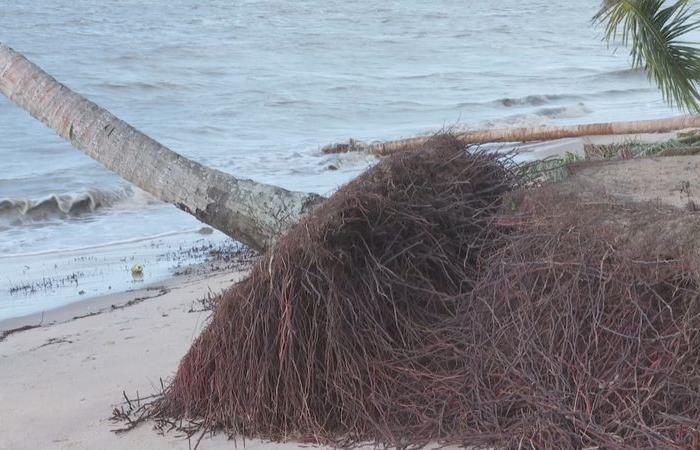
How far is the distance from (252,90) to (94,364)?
19.6 metres

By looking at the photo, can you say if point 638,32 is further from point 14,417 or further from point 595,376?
point 14,417

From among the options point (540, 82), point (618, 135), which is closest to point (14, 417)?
point (618, 135)

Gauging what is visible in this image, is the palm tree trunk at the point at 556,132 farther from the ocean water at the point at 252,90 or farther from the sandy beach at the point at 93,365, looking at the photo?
the sandy beach at the point at 93,365

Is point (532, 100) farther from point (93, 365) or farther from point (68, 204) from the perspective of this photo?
point (93, 365)

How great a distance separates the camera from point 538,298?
12.2 ft

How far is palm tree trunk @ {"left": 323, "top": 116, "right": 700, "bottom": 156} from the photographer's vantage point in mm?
12836

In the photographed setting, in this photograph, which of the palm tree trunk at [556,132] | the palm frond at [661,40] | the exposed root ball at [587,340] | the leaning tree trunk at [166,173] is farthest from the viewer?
the palm tree trunk at [556,132]

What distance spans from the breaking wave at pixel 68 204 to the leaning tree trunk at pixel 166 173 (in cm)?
708

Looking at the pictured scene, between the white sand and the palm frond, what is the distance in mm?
3825

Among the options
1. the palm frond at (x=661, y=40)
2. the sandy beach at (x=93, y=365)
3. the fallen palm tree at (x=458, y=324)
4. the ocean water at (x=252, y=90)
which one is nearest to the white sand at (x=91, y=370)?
the sandy beach at (x=93, y=365)

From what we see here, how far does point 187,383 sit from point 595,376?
1.84 m

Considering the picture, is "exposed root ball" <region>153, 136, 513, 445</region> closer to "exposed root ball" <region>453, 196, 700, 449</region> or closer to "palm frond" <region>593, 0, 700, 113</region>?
"exposed root ball" <region>453, 196, 700, 449</region>

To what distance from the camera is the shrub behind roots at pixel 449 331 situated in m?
3.34

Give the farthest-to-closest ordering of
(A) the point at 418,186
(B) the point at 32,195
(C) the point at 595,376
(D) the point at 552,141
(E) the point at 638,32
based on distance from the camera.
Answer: (D) the point at 552,141 < (B) the point at 32,195 < (E) the point at 638,32 < (A) the point at 418,186 < (C) the point at 595,376
